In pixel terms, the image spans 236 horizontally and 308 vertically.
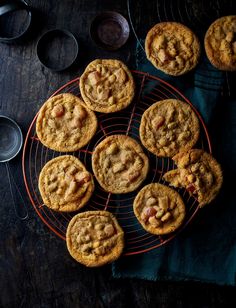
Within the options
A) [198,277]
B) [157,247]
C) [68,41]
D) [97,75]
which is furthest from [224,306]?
[68,41]

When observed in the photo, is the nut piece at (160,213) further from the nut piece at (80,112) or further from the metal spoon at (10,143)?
the metal spoon at (10,143)

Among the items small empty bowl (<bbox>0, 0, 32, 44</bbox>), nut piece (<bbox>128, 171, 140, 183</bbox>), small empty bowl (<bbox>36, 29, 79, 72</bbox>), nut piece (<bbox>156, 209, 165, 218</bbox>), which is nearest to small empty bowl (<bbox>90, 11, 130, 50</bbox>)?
small empty bowl (<bbox>36, 29, 79, 72</bbox>)

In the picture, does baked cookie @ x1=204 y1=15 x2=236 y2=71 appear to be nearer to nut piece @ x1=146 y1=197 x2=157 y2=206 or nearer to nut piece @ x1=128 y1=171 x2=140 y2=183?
nut piece @ x1=128 y1=171 x2=140 y2=183

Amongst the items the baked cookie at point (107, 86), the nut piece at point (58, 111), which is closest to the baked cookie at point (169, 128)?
the baked cookie at point (107, 86)

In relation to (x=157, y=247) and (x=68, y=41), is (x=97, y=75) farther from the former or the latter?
(x=157, y=247)

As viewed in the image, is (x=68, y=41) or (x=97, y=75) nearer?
(x=97, y=75)
